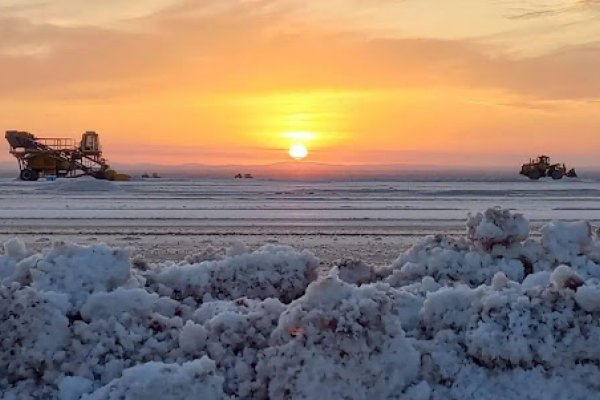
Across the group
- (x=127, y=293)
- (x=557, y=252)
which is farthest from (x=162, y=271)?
(x=557, y=252)

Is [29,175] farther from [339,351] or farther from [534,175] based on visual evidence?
[339,351]

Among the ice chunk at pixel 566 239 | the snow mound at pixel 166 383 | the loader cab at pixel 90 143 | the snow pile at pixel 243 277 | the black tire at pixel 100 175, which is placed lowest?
the black tire at pixel 100 175

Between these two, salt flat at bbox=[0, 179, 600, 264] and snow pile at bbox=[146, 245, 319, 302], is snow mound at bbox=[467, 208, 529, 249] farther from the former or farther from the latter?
salt flat at bbox=[0, 179, 600, 264]

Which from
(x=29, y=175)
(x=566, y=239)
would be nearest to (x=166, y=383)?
(x=566, y=239)

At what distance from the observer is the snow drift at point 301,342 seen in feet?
8.14

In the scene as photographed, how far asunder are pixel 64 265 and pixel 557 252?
2466 millimetres

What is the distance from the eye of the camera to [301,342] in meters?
2.54

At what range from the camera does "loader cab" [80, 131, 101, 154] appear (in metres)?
41.7

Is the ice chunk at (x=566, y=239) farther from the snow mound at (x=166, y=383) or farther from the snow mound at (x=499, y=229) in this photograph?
the snow mound at (x=166, y=383)

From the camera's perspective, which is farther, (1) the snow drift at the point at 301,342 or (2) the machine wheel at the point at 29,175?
(2) the machine wheel at the point at 29,175

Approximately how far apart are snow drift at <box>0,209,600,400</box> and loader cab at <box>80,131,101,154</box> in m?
40.3

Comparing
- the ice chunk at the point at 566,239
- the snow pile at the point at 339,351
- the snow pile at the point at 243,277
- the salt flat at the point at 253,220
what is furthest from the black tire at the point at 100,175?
the snow pile at the point at 339,351

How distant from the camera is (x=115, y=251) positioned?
10.6 feet

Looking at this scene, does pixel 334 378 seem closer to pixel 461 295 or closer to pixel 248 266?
pixel 461 295
